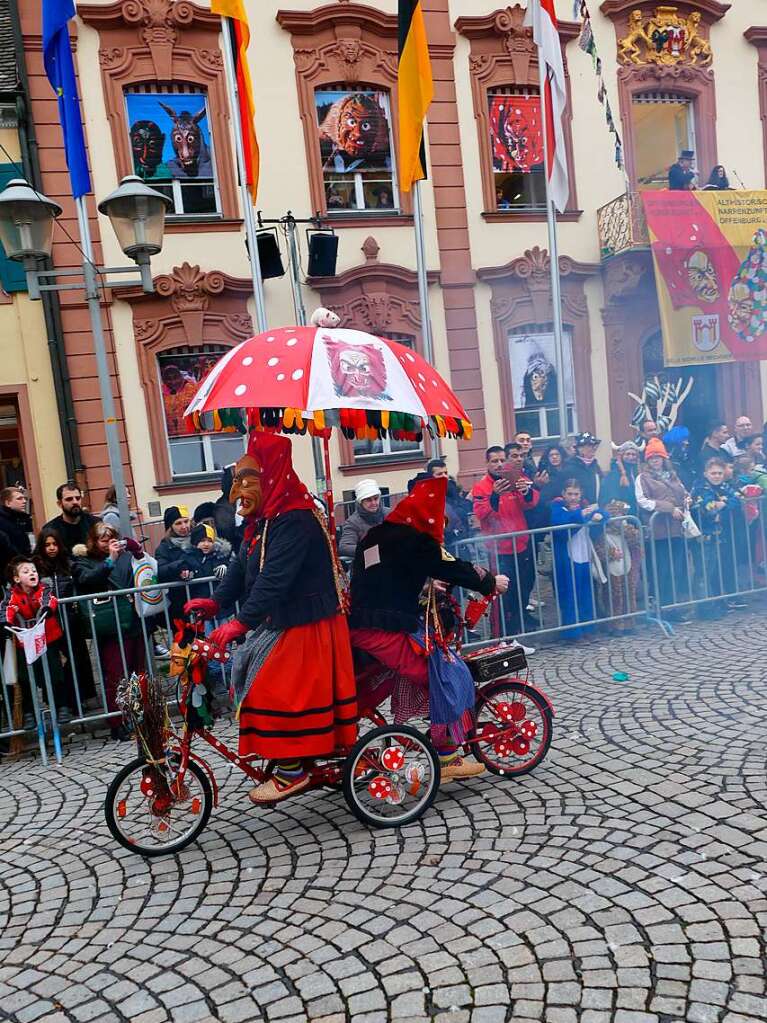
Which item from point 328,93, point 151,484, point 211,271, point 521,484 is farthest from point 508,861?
point 328,93

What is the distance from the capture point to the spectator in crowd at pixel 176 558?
616 centimetres

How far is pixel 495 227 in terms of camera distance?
44.8 feet

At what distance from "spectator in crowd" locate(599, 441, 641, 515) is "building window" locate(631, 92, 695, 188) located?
7.98m

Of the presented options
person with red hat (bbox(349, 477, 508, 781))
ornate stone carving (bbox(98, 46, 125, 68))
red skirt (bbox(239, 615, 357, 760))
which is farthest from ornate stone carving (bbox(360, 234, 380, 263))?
red skirt (bbox(239, 615, 357, 760))

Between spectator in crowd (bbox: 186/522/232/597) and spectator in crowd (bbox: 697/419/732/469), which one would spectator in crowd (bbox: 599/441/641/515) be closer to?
spectator in crowd (bbox: 697/419/732/469)

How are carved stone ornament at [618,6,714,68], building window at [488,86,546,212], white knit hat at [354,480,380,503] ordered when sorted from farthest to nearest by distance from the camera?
carved stone ornament at [618,6,714,68], building window at [488,86,546,212], white knit hat at [354,480,380,503]

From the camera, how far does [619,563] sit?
7.50 m

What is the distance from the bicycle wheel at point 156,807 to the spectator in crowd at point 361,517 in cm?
274

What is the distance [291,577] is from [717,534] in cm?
535

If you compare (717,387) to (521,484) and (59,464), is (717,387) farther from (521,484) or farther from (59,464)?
(59,464)

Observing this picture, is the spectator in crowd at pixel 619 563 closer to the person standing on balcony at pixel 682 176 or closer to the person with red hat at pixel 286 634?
the person with red hat at pixel 286 634

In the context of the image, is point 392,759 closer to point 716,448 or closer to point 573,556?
point 573,556

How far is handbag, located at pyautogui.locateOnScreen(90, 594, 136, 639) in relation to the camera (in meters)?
6.02

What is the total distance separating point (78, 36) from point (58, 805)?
10994 millimetres
